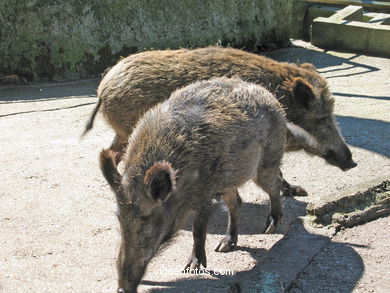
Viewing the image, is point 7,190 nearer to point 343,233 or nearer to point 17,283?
point 17,283

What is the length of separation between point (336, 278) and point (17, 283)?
1827 millimetres

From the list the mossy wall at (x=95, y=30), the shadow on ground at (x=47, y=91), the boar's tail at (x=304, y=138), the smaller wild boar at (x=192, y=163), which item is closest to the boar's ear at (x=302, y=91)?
the boar's tail at (x=304, y=138)

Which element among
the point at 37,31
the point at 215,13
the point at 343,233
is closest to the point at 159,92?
the point at 343,233

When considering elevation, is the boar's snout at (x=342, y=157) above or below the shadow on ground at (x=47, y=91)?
above

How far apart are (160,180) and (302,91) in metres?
2.01

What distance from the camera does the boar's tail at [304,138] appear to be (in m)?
4.62

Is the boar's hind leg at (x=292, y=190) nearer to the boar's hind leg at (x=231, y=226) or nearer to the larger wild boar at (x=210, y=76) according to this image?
the larger wild boar at (x=210, y=76)

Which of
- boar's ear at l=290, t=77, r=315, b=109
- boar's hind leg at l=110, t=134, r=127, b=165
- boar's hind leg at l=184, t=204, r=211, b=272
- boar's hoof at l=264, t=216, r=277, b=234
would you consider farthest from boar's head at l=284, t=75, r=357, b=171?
boar's hind leg at l=184, t=204, r=211, b=272

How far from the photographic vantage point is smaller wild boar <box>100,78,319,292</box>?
3.18m

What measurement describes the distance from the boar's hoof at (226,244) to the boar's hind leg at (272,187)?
35cm

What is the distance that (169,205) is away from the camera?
11.0 ft

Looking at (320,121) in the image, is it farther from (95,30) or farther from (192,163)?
(95,30)

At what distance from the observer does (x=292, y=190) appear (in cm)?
478

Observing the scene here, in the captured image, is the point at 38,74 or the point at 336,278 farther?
the point at 38,74
